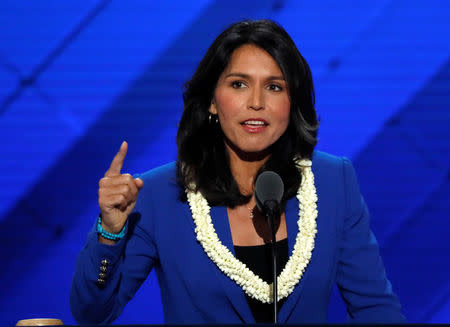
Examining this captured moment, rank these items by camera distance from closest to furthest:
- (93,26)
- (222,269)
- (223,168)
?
(222,269) < (223,168) < (93,26)

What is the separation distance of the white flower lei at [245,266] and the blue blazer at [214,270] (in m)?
0.02

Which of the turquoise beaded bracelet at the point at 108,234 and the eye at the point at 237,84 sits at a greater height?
the eye at the point at 237,84

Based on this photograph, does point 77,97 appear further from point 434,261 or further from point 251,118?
point 434,261

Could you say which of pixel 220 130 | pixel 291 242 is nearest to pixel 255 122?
pixel 220 130

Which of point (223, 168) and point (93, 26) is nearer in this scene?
point (223, 168)

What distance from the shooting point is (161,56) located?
2990 millimetres

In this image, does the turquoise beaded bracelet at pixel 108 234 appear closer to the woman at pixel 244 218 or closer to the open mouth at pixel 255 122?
the woman at pixel 244 218

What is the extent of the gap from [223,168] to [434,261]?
145 centimetres

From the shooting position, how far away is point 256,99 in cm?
179

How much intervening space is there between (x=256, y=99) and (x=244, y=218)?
32cm

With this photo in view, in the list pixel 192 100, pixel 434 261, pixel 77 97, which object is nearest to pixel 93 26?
pixel 77 97

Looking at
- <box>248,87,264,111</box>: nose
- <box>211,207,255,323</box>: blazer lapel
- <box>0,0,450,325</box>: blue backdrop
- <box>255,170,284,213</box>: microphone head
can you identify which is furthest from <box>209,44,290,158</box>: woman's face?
<box>0,0,450,325</box>: blue backdrop

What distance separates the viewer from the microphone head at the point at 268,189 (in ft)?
4.75

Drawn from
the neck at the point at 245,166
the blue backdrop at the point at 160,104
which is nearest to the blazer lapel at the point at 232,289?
the neck at the point at 245,166
